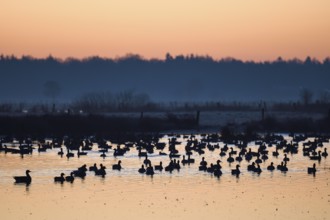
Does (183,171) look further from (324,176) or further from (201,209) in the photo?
(201,209)

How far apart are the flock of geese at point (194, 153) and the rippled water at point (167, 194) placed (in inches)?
17.4

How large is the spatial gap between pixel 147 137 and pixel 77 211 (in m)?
32.1

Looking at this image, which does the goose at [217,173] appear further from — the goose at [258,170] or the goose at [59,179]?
the goose at [59,179]

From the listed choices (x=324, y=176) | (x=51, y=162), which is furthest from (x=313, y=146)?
(x=51, y=162)

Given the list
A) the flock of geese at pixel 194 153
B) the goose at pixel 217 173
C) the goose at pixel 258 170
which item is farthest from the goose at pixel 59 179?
the goose at pixel 258 170

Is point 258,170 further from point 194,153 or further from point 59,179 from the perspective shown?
point 194,153

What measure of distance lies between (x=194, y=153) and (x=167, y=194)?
18880 mm

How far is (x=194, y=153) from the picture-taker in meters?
54.7

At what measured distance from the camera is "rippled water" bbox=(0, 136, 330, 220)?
31.2m

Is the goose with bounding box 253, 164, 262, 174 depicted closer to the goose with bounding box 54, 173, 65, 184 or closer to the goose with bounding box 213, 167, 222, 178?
the goose with bounding box 213, 167, 222, 178

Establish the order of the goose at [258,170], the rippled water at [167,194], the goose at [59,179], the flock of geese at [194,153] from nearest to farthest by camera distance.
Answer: the rippled water at [167,194], the goose at [59,179], the flock of geese at [194,153], the goose at [258,170]

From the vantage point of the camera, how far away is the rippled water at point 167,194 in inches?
1228

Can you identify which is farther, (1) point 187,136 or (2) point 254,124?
(2) point 254,124

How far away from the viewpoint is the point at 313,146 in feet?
181
